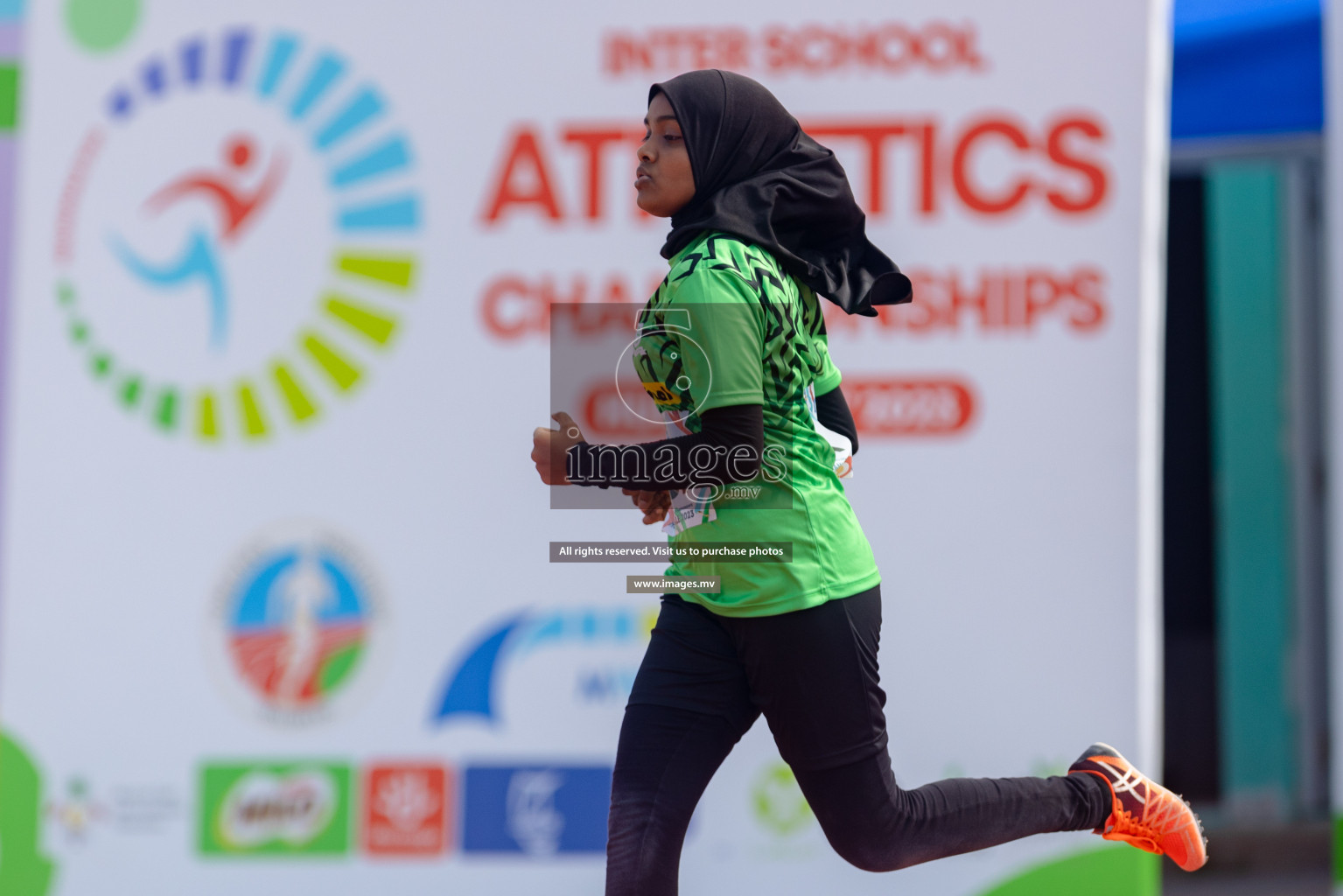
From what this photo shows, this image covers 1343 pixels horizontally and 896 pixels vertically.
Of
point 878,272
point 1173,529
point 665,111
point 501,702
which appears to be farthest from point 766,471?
point 1173,529

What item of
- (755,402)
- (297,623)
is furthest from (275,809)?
(755,402)

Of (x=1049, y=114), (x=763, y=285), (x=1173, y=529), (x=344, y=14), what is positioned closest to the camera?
(x=763, y=285)

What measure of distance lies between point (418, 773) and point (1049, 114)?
2541 mm

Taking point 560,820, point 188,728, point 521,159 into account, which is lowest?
point 560,820

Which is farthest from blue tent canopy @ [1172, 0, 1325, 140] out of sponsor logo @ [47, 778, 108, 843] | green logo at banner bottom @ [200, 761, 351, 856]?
sponsor logo @ [47, 778, 108, 843]

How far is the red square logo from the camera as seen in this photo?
3744mm

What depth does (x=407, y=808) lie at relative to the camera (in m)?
3.75

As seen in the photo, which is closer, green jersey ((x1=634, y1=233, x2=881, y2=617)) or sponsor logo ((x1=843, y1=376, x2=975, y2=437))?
green jersey ((x1=634, y1=233, x2=881, y2=617))

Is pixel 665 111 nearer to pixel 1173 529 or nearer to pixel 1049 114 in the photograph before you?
pixel 1049 114

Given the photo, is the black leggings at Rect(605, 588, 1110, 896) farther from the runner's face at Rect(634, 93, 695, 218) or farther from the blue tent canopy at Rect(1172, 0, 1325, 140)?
the blue tent canopy at Rect(1172, 0, 1325, 140)

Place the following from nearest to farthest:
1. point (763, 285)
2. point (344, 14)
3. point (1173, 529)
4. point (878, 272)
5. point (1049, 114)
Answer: point (763, 285) → point (878, 272) → point (1049, 114) → point (344, 14) → point (1173, 529)

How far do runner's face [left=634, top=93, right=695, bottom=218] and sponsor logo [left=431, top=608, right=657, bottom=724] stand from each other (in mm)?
1777

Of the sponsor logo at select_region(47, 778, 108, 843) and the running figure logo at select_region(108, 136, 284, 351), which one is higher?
the running figure logo at select_region(108, 136, 284, 351)

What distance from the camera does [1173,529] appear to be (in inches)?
199
